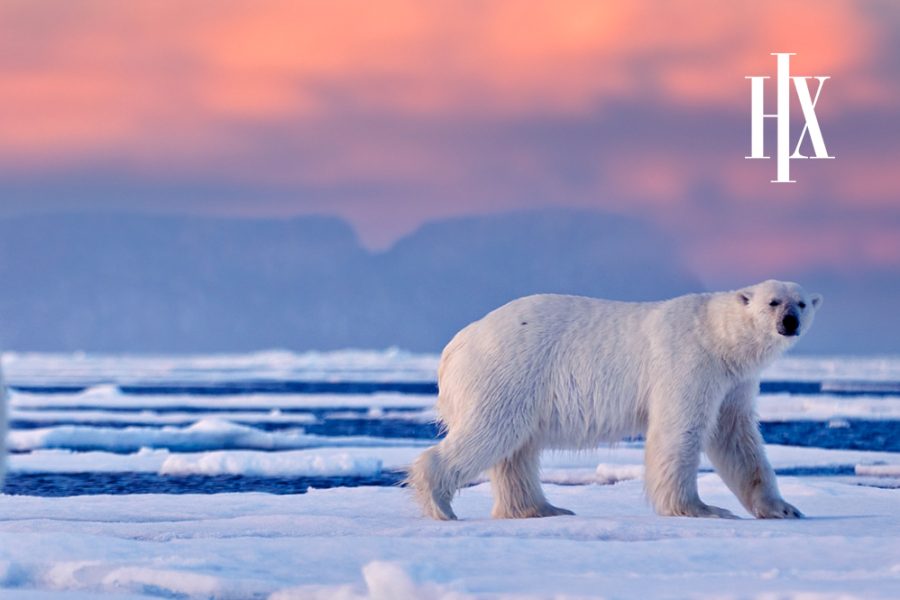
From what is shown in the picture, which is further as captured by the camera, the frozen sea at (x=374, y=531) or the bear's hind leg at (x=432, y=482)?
the bear's hind leg at (x=432, y=482)

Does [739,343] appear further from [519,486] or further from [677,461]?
[519,486]

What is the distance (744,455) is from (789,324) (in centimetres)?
69

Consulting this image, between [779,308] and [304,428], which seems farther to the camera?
[304,428]

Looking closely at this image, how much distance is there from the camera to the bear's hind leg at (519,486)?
621 centimetres

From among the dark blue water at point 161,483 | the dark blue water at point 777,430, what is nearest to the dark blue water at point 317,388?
the dark blue water at point 777,430

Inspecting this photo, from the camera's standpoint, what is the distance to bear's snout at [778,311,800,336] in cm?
594

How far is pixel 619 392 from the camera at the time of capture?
6086 mm

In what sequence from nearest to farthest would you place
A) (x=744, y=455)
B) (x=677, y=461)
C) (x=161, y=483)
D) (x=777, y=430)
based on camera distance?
(x=677, y=461)
(x=744, y=455)
(x=161, y=483)
(x=777, y=430)

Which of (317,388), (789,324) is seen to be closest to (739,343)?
(789,324)

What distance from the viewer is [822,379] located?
3762 cm

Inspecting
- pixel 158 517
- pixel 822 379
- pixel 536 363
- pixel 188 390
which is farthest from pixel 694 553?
pixel 822 379

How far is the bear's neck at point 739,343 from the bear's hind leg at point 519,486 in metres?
0.99

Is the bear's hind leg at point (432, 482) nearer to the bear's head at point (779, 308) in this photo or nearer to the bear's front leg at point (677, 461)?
the bear's front leg at point (677, 461)

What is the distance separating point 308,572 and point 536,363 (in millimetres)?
2109
